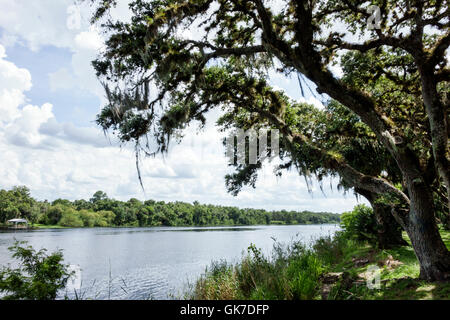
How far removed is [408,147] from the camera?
5.58 metres

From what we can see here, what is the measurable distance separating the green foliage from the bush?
10.2m

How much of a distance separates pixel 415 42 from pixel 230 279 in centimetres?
723

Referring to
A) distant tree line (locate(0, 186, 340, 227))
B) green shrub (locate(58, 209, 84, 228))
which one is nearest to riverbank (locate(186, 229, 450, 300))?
distant tree line (locate(0, 186, 340, 227))

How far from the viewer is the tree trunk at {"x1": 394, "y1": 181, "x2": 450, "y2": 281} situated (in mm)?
4855

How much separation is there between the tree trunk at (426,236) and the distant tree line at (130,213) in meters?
57.1

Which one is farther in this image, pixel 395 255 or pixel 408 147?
pixel 395 255

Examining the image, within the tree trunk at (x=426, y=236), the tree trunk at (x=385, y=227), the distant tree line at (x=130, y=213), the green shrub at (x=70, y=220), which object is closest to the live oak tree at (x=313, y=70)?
the tree trunk at (x=426, y=236)

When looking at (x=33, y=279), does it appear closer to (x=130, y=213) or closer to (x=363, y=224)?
(x=363, y=224)

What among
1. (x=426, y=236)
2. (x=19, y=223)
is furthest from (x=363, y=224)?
(x=19, y=223)

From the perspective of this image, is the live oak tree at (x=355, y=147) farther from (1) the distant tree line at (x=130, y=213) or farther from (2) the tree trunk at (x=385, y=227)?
(1) the distant tree line at (x=130, y=213)

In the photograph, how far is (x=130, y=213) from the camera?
8125cm

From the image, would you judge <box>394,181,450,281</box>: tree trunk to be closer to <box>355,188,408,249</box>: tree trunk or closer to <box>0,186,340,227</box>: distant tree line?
<box>355,188,408,249</box>: tree trunk
